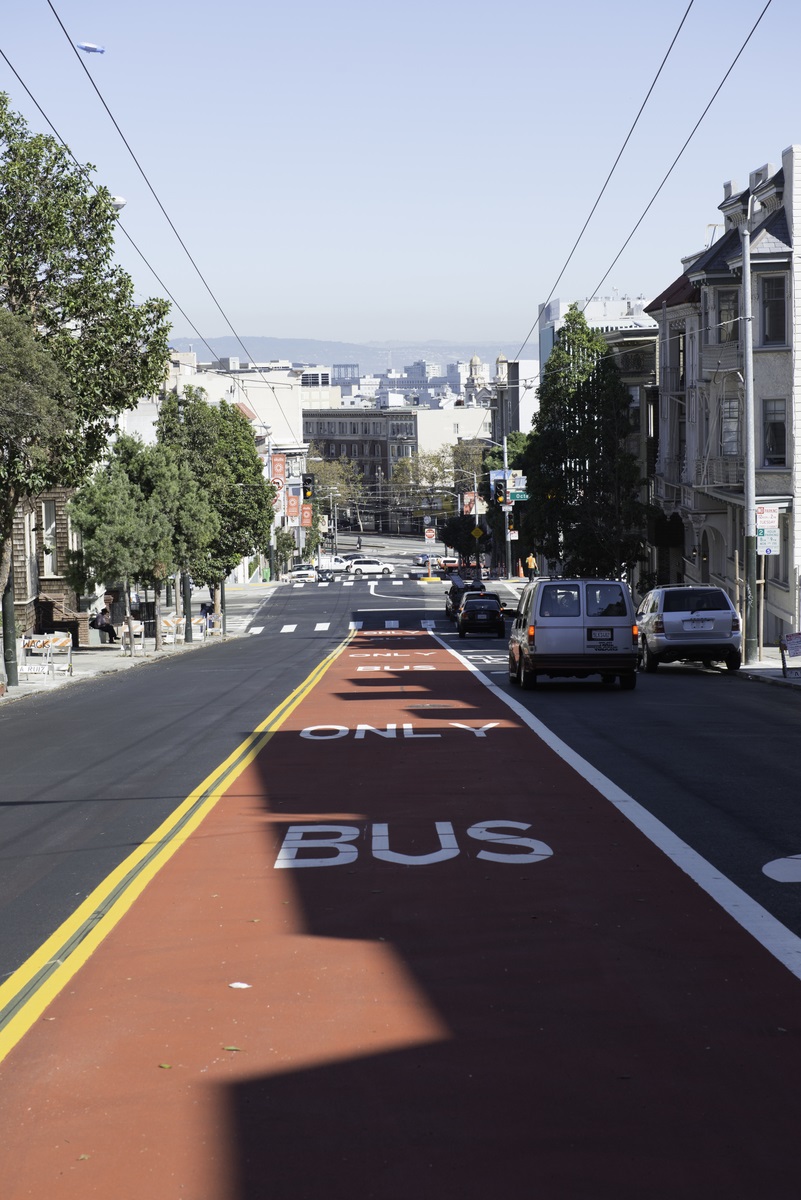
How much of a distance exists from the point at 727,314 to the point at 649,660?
18927 millimetres

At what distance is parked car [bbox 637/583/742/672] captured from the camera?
3109 cm

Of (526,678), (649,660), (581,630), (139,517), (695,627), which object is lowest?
(649,660)

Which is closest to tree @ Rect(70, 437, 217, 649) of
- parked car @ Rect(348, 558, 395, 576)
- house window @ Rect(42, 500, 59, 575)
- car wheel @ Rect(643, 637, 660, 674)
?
house window @ Rect(42, 500, 59, 575)

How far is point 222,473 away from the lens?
212ft

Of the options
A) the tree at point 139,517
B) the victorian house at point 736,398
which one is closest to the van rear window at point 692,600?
the victorian house at point 736,398

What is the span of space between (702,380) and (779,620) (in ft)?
36.2

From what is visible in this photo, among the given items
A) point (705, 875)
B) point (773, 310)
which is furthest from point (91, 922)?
point (773, 310)

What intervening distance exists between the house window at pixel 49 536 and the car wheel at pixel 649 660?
1102 inches

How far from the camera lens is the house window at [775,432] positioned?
141 feet

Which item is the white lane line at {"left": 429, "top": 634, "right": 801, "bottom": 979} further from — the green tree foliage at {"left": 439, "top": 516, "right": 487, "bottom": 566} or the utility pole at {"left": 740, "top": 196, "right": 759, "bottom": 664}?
the green tree foliage at {"left": 439, "top": 516, "right": 487, "bottom": 566}

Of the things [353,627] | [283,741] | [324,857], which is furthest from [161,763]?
[353,627]

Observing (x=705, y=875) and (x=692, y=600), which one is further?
(x=692, y=600)

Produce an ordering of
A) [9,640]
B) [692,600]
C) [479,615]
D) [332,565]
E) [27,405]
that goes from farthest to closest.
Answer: [332,565]
[479,615]
[9,640]
[692,600]
[27,405]

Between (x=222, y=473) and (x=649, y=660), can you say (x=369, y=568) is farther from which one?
(x=649, y=660)
